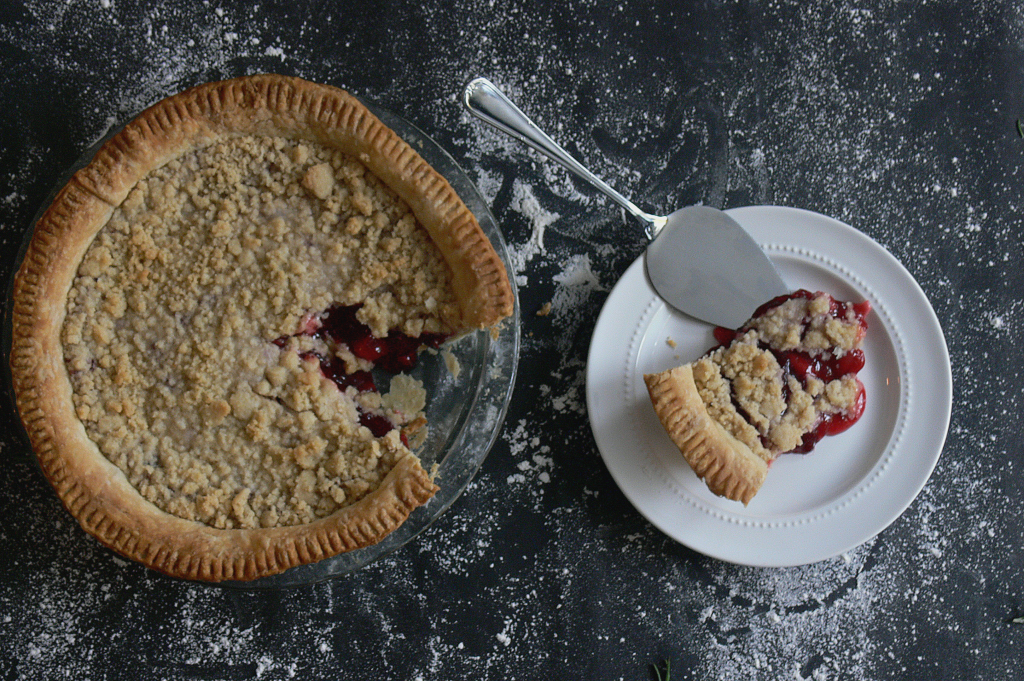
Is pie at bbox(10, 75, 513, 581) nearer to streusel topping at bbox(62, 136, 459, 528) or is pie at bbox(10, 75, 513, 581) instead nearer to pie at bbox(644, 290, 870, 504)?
streusel topping at bbox(62, 136, 459, 528)

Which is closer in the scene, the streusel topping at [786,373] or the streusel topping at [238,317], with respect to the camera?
the streusel topping at [238,317]

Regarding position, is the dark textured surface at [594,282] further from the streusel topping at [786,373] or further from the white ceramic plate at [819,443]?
the streusel topping at [786,373]

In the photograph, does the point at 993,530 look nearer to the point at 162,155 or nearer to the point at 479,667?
the point at 479,667

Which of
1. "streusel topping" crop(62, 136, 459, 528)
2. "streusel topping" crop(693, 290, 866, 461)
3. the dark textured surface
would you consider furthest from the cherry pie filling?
"streusel topping" crop(62, 136, 459, 528)

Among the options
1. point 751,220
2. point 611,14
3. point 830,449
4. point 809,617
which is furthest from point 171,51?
point 809,617

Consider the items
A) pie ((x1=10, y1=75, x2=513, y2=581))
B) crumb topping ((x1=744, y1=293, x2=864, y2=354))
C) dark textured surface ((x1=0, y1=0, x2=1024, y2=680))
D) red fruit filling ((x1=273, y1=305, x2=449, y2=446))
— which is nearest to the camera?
pie ((x1=10, y1=75, x2=513, y2=581))

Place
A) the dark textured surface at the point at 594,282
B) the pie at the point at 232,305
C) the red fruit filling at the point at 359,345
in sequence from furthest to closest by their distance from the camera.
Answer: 1. the dark textured surface at the point at 594,282
2. the red fruit filling at the point at 359,345
3. the pie at the point at 232,305

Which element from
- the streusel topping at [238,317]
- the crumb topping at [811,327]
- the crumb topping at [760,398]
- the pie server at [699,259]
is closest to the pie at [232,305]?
the streusel topping at [238,317]
